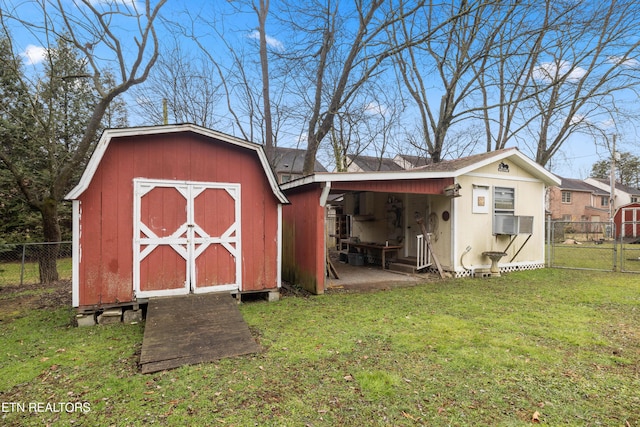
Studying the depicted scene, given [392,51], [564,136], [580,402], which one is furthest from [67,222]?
[564,136]

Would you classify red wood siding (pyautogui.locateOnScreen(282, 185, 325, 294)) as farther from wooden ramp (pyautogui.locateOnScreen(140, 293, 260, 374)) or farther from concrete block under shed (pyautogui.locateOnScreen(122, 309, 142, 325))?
concrete block under shed (pyautogui.locateOnScreen(122, 309, 142, 325))

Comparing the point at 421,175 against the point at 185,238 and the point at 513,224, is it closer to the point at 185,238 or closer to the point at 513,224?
the point at 513,224

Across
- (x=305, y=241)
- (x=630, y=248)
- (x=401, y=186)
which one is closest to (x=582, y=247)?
(x=630, y=248)

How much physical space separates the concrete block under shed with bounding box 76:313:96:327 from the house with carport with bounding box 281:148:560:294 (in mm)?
3668

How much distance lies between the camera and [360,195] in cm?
1141

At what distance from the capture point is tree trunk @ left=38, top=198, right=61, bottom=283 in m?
7.16

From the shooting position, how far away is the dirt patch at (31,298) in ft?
17.7

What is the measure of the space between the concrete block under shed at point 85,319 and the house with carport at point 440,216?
3.67 metres

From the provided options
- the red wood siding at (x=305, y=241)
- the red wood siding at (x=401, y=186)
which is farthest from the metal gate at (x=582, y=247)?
the red wood siding at (x=305, y=241)

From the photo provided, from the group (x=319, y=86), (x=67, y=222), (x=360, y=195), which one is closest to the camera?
(x=319, y=86)

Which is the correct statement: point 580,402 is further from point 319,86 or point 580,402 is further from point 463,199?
point 319,86

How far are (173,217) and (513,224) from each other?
8.08 metres

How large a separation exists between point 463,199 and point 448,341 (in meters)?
5.33

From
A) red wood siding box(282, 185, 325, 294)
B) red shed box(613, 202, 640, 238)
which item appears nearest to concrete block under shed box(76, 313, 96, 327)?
red wood siding box(282, 185, 325, 294)
